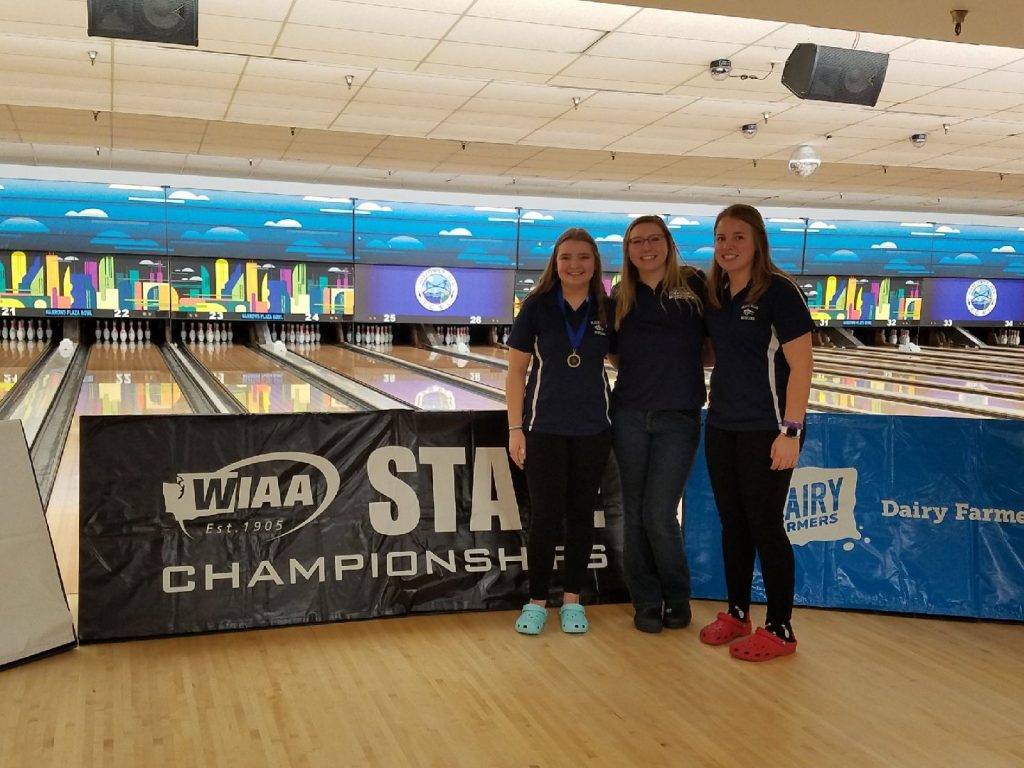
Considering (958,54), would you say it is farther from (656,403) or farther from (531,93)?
(656,403)

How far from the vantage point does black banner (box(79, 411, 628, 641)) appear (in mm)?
2580

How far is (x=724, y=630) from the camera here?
8.60ft

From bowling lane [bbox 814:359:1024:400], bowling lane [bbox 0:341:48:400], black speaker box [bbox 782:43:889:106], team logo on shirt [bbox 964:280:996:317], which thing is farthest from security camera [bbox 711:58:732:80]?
team logo on shirt [bbox 964:280:996:317]

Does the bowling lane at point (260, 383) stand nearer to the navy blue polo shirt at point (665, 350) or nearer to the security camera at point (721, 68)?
the navy blue polo shirt at point (665, 350)

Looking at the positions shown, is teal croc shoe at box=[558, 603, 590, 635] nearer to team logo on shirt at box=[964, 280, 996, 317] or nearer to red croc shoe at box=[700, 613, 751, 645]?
red croc shoe at box=[700, 613, 751, 645]

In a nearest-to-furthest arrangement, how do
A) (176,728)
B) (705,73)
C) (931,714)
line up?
(176,728), (931,714), (705,73)

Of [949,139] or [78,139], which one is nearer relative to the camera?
[949,139]

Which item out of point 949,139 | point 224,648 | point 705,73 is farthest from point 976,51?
point 224,648

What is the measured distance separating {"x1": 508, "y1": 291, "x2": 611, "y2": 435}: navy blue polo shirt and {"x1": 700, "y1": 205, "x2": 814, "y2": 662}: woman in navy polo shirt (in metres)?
0.30

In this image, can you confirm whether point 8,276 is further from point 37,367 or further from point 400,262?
point 400,262

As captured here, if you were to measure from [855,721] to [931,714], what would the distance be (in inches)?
7.4

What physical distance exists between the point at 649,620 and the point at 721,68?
10.3ft

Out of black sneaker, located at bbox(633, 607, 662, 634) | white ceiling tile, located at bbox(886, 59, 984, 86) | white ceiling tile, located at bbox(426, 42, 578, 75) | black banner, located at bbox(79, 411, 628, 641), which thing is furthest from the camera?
white ceiling tile, located at bbox(886, 59, 984, 86)

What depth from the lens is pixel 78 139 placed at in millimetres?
7465
